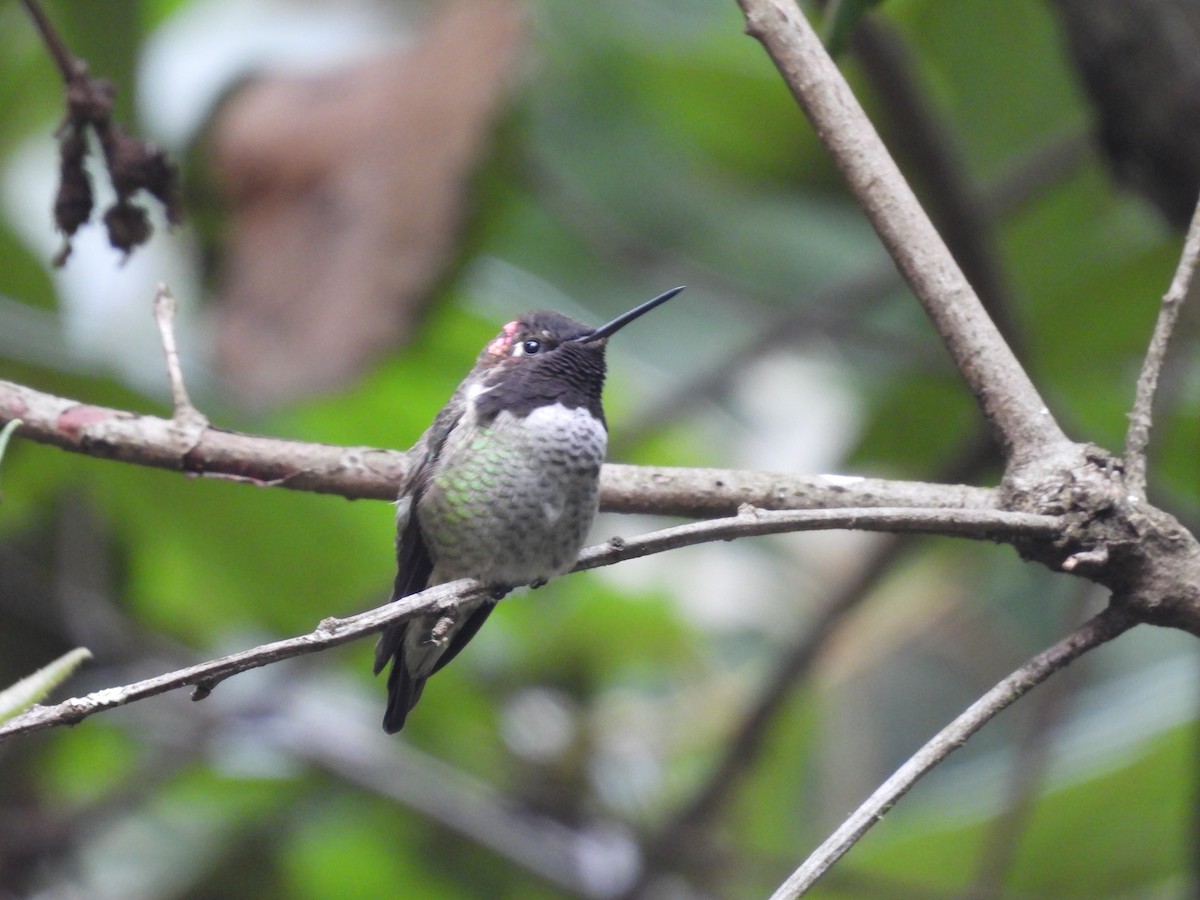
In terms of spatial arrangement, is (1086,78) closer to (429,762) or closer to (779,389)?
(429,762)

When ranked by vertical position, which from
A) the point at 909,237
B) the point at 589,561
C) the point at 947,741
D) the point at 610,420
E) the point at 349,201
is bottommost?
the point at 947,741

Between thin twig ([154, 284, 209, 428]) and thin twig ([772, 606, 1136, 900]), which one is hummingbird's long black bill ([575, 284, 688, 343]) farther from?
thin twig ([772, 606, 1136, 900])

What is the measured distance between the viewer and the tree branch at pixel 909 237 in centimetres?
170

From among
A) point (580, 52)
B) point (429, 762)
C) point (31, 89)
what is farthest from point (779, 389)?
point (31, 89)

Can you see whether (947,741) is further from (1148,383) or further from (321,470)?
(321,470)

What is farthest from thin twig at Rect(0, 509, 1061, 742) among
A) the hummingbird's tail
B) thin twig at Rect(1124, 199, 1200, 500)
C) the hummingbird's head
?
the hummingbird's head

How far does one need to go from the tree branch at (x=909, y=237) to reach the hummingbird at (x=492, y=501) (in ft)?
1.54

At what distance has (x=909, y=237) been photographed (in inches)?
68.7

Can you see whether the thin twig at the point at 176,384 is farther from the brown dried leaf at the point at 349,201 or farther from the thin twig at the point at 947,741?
the brown dried leaf at the point at 349,201

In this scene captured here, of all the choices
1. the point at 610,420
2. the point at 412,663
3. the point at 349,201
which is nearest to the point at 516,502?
the point at 412,663

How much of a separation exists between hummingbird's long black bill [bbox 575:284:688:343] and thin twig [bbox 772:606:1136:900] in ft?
2.85

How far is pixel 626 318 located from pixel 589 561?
2.77 feet

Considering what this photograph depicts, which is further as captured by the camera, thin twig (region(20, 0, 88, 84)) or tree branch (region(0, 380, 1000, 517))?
thin twig (region(20, 0, 88, 84))

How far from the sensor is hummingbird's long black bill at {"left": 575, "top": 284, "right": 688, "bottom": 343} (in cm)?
223
